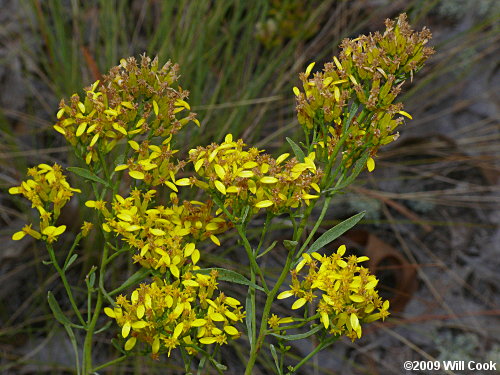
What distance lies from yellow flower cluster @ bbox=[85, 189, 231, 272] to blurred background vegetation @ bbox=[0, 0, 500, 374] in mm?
1297

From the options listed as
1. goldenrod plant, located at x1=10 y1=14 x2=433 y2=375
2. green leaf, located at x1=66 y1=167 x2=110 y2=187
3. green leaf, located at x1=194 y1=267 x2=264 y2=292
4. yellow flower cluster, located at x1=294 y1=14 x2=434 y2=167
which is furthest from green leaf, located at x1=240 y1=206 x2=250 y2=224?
green leaf, located at x1=66 y1=167 x2=110 y2=187

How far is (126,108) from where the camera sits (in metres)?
1.59

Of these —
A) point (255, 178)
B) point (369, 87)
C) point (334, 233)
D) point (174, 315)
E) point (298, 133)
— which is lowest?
point (298, 133)

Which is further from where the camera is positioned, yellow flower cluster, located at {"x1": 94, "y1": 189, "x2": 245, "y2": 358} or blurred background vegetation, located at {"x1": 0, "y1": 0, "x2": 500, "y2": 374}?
blurred background vegetation, located at {"x1": 0, "y1": 0, "x2": 500, "y2": 374}

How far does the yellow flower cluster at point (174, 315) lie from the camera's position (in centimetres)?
143

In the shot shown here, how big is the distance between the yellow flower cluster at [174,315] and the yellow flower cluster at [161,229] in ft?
0.18

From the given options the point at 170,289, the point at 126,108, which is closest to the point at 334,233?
the point at 170,289

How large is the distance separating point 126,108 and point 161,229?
32cm

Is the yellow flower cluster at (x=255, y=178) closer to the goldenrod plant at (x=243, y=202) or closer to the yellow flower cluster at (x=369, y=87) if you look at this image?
the goldenrod plant at (x=243, y=202)

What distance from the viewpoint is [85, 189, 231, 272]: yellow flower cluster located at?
151 centimetres

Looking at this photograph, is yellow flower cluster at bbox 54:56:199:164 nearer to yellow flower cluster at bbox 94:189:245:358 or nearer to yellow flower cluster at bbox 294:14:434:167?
yellow flower cluster at bbox 94:189:245:358

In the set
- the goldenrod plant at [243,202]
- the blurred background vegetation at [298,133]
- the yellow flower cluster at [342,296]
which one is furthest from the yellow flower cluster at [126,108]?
the blurred background vegetation at [298,133]

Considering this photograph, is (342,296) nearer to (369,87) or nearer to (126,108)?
(369,87)

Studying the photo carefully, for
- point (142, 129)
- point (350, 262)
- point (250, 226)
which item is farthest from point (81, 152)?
point (250, 226)
